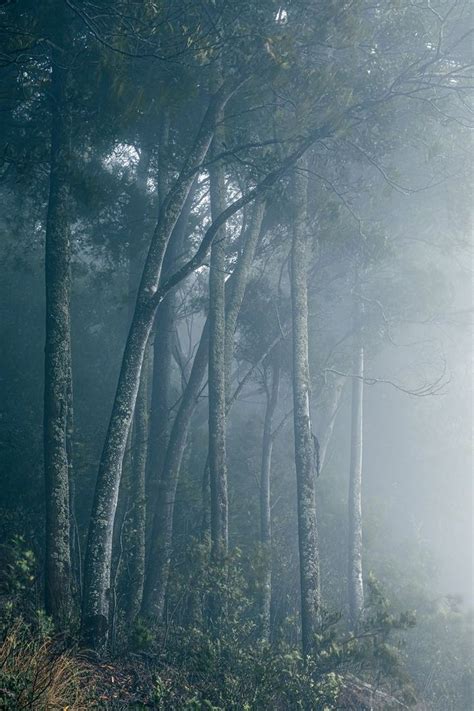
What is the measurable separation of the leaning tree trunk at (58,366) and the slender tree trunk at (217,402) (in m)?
2.48

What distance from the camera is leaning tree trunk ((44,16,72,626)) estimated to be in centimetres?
688

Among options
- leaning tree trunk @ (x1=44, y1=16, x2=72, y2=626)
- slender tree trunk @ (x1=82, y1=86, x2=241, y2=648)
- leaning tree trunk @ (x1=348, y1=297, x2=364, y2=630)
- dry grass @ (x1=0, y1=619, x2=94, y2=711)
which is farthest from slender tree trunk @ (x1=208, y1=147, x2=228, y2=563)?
dry grass @ (x1=0, y1=619, x2=94, y2=711)

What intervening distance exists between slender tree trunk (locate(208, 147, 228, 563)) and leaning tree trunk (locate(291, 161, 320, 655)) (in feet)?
4.26

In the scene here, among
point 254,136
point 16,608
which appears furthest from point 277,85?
point 16,608

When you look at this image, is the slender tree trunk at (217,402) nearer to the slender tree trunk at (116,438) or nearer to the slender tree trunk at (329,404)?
the slender tree trunk at (116,438)

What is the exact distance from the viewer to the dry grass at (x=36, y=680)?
4.13 m

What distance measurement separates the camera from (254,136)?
33.9ft

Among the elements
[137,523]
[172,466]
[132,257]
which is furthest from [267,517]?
[132,257]

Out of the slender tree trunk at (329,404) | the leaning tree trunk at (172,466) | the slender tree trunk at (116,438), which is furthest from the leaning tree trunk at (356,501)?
the slender tree trunk at (116,438)

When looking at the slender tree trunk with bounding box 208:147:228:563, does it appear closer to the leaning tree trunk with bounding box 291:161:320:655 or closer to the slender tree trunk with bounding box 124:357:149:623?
the slender tree trunk with bounding box 124:357:149:623

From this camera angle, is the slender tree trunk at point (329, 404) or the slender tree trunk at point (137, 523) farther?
the slender tree trunk at point (329, 404)

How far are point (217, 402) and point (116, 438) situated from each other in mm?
3165

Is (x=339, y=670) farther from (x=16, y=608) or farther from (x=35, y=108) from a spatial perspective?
(x=35, y=108)

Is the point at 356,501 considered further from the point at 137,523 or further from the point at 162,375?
the point at 137,523
